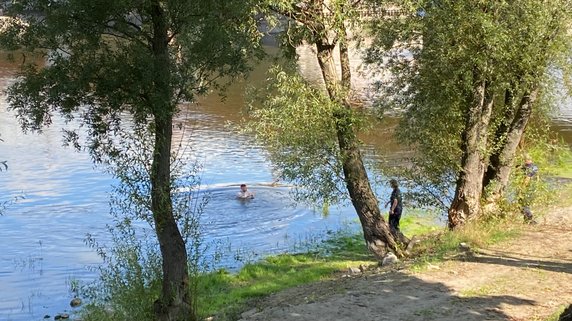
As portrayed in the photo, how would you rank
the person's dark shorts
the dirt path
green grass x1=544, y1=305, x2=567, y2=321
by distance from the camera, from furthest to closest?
the person's dark shorts
the dirt path
green grass x1=544, y1=305, x2=567, y2=321

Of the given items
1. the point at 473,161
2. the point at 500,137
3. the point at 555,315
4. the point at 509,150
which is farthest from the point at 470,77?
the point at 555,315

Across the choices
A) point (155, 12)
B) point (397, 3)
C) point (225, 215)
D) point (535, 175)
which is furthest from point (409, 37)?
point (225, 215)

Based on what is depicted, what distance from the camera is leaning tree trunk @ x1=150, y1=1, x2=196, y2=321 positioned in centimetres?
1187

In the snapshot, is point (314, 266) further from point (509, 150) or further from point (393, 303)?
point (393, 303)

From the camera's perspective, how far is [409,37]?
16.2m

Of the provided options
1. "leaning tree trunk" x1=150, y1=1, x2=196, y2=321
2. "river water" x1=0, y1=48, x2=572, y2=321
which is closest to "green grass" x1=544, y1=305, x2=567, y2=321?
"leaning tree trunk" x1=150, y1=1, x2=196, y2=321

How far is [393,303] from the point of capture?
432 inches

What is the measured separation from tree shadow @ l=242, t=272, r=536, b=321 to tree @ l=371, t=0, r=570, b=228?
17.3 ft

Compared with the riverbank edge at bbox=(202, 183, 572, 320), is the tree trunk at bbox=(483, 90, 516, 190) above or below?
above

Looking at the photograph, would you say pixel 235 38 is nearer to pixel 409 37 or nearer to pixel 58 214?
pixel 409 37

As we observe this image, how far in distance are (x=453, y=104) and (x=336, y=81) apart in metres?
2.81

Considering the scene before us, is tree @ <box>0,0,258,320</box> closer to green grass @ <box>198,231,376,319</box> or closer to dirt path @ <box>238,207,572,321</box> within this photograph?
green grass @ <box>198,231,376,319</box>

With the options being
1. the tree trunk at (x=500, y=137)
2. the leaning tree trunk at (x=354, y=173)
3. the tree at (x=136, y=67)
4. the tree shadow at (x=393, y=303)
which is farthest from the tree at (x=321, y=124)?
the tree shadow at (x=393, y=303)

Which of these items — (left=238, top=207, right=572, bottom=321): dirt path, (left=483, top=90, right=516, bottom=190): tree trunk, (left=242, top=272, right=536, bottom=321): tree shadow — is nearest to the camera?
(left=242, top=272, right=536, bottom=321): tree shadow
